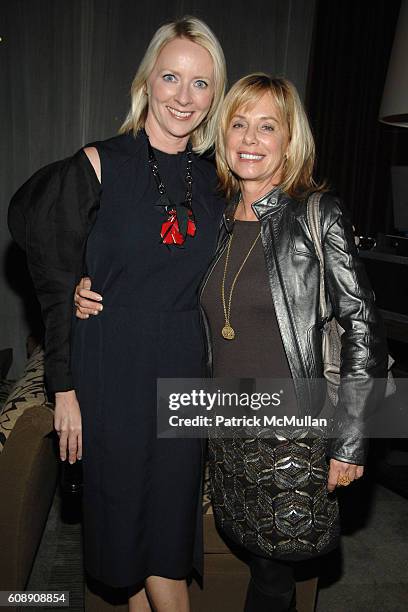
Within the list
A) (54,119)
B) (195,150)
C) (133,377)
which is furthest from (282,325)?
(54,119)

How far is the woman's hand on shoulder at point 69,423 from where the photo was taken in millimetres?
1637

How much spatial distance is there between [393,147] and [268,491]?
11.9 feet

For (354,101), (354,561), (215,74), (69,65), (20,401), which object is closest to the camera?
(215,74)

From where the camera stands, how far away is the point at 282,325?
1.54 m

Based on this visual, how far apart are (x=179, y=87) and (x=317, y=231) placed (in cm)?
55

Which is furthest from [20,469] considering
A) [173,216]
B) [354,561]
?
[354,561]

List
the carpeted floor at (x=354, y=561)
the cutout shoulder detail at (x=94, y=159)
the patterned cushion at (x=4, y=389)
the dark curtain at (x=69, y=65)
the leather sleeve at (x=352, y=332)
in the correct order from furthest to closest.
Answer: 1. the dark curtain at (x=69, y=65)
2. the patterned cushion at (x=4, y=389)
3. the carpeted floor at (x=354, y=561)
4. the cutout shoulder detail at (x=94, y=159)
5. the leather sleeve at (x=352, y=332)

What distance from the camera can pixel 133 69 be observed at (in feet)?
13.3

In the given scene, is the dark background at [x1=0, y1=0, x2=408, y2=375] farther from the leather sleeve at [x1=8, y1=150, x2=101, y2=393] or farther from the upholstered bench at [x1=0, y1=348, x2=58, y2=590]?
the leather sleeve at [x1=8, y1=150, x2=101, y2=393]

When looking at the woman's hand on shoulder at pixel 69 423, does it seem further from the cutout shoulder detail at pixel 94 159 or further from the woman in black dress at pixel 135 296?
the cutout shoulder detail at pixel 94 159

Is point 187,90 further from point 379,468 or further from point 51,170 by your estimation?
point 379,468

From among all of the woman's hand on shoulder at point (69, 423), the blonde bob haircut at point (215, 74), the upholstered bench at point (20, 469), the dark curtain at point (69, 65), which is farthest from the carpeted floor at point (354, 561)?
the dark curtain at point (69, 65)

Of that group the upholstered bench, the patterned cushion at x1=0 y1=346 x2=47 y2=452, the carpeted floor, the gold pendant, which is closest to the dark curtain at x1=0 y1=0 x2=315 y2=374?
the carpeted floor

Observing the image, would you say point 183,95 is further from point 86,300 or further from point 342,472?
point 342,472
